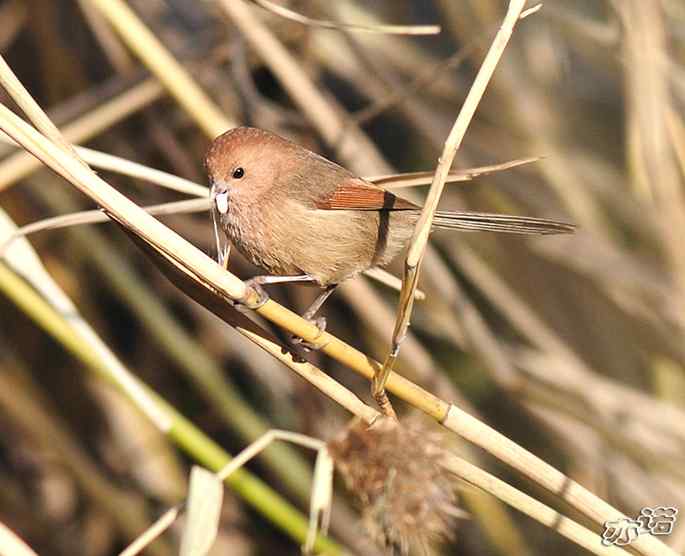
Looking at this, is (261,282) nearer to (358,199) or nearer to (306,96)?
(358,199)

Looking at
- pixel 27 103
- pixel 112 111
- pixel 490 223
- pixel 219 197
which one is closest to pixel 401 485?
pixel 490 223

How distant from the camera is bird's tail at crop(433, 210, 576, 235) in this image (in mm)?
1946

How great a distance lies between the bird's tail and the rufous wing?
0.09 meters

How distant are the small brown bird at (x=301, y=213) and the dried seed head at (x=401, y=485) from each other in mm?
349

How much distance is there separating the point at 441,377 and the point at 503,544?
1.91ft

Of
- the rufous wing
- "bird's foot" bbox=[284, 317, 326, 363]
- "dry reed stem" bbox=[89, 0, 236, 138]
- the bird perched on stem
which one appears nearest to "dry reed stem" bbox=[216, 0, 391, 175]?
"dry reed stem" bbox=[89, 0, 236, 138]

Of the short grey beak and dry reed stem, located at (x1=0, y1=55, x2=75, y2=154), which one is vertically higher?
the short grey beak

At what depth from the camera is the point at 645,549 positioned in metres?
1.56

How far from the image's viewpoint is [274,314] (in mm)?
1445

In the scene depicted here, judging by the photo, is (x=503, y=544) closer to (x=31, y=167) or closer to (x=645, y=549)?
(x=645, y=549)

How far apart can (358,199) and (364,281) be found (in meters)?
0.78

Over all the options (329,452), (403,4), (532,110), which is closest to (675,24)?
(532,110)

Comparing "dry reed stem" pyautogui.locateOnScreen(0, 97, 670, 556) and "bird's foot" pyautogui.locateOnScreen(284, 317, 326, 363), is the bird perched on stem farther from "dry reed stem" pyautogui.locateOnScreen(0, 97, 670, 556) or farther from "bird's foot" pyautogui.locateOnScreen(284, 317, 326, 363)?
"dry reed stem" pyautogui.locateOnScreen(0, 97, 670, 556)

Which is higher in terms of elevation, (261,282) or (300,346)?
(261,282)
